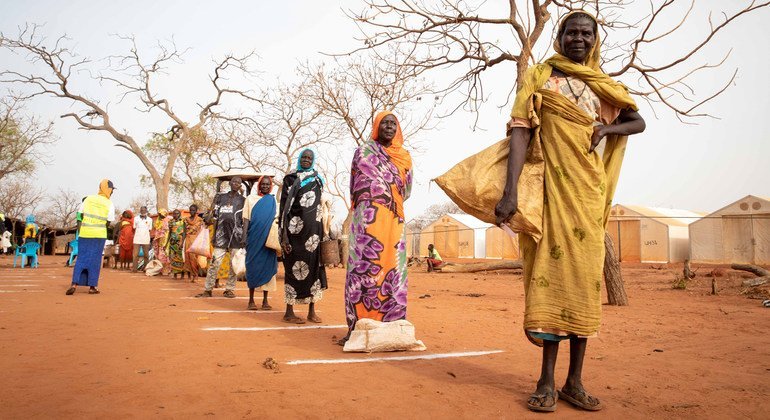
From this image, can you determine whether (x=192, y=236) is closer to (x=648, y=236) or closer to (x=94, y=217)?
(x=94, y=217)

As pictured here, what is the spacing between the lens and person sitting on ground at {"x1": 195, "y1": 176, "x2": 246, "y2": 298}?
334 inches

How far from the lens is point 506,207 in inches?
114

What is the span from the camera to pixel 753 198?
67.8 feet

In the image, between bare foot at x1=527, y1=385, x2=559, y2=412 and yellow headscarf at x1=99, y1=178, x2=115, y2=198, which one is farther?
yellow headscarf at x1=99, y1=178, x2=115, y2=198

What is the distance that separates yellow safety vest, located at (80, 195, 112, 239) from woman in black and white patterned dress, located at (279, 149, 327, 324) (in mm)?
4237

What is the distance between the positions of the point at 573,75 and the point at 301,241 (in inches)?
148

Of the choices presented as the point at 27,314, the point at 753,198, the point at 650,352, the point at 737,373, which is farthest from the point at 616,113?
the point at 753,198

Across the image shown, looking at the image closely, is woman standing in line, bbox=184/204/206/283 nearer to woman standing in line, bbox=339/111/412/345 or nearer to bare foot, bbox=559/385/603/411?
woman standing in line, bbox=339/111/412/345

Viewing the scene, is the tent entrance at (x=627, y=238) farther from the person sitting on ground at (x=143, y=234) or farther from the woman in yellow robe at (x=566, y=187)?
the woman in yellow robe at (x=566, y=187)

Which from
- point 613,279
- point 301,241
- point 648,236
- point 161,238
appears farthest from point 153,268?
point 648,236

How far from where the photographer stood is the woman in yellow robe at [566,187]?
2809 millimetres

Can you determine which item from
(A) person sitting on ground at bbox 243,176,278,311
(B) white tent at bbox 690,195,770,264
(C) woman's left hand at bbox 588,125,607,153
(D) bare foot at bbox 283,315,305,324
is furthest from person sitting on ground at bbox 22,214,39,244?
(B) white tent at bbox 690,195,770,264

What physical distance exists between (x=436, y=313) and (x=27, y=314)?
4874 mm

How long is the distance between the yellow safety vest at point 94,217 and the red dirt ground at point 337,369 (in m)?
2.02
